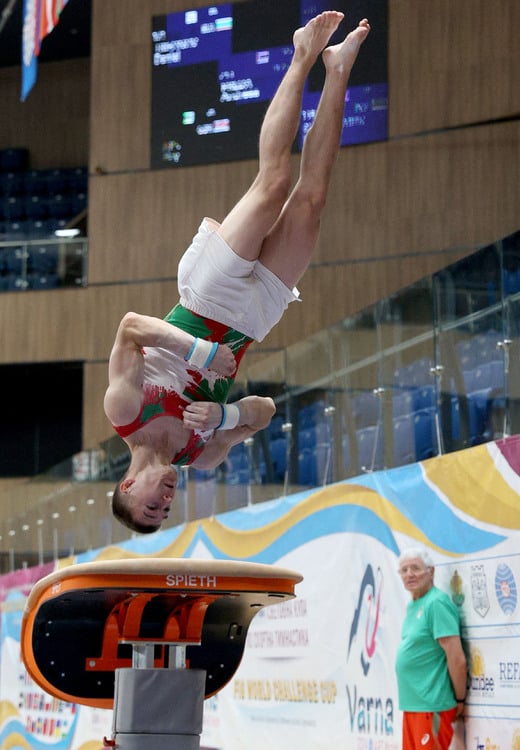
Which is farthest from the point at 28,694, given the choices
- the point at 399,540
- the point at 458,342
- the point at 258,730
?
the point at 458,342

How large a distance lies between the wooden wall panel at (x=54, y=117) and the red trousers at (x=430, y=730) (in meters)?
14.1

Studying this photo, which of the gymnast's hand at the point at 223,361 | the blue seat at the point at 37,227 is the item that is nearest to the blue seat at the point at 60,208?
the blue seat at the point at 37,227

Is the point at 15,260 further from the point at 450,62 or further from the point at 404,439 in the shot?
the point at 404,439

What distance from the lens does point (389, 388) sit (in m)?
6.48

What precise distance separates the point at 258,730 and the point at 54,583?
123 inches

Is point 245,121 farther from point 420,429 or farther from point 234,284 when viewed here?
point 234,284

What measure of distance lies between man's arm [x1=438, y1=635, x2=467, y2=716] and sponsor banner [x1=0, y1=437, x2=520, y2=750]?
0.16ft

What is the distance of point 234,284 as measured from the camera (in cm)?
447

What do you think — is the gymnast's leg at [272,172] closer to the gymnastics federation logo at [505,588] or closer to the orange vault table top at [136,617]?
the orange vault table top at [136,617]

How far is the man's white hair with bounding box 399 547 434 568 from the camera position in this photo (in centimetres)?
562

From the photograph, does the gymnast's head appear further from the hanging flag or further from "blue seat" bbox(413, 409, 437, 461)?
the hanging flag

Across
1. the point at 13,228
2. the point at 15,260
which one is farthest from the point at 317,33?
the point at 13,228

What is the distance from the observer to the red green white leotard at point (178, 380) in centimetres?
441

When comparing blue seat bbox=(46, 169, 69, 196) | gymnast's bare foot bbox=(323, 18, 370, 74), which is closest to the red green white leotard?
gymnast's bare foot bbox=(323, 18, 370, 74)
